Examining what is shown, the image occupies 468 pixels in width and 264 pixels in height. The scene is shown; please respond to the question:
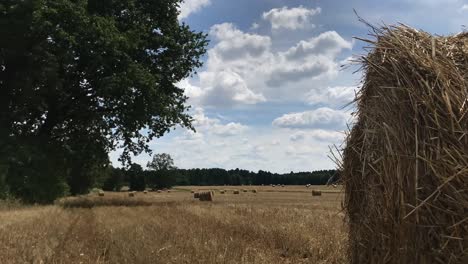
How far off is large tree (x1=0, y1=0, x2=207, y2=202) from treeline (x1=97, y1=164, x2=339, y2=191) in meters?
57.6

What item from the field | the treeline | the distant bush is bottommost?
the field

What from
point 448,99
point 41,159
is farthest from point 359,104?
point 41,159

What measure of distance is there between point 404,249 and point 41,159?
22.5 metres

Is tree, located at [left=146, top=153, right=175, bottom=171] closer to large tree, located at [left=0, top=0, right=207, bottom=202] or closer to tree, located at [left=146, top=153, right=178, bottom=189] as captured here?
tree, located at [left=146, top=153, right=178, bottom=189]

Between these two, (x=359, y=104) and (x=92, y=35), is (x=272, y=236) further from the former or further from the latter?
(x=92, y=35)

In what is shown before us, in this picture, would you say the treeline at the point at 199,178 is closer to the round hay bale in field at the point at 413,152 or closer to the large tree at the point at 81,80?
the large tree at the point at 81,80

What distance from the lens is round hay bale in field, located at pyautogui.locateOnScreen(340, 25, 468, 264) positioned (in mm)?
4387

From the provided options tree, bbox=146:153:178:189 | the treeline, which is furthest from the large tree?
tree, bbox=146:153:178:189

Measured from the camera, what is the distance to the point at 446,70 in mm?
4785

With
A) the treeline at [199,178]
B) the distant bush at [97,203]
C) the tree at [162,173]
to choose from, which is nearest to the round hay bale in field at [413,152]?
the distant bush at [97,203]

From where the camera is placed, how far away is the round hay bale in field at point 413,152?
439 centimetres

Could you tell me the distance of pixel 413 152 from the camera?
473 cm

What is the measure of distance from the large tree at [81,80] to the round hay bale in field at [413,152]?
64.6 ft

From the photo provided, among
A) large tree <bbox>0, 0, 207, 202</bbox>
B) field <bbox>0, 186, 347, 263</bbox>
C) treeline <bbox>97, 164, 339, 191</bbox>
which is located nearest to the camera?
field <bbox>0, 186, 347, 263</bbox>
